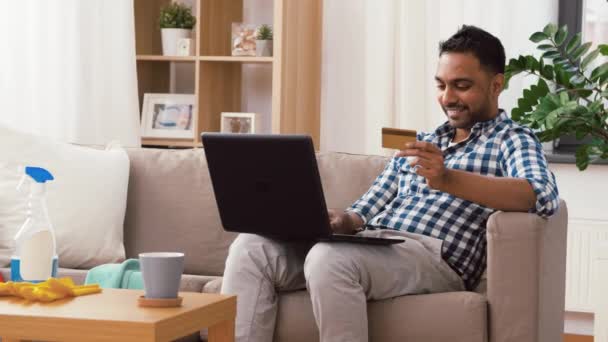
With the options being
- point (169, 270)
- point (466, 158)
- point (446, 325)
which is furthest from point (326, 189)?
point (169, 270)

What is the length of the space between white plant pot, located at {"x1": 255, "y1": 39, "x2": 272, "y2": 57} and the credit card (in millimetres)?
1837

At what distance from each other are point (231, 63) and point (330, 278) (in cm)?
225

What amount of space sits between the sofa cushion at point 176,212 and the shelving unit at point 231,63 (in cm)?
102

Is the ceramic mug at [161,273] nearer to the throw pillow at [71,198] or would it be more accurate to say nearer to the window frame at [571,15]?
the throw pillow at [71,198]

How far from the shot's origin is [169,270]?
5.50ft

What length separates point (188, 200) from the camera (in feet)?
9.38

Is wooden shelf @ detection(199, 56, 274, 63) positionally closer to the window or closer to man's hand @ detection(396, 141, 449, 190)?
the window

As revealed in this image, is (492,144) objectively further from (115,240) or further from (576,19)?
(576,19)

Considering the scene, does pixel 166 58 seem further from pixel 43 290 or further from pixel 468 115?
pixel 43 290

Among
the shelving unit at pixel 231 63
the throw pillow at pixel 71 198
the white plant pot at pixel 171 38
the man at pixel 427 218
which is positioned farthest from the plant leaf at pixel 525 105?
the white plant pot at pixel 171 38

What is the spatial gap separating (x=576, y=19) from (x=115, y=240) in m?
2.13

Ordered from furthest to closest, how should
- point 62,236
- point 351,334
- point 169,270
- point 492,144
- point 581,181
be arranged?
point 581,181 → point 62,236 → point 492,144 → point 351,334 → point 169,270

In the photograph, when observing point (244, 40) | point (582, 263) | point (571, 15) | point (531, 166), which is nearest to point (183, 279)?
point (531, 166)

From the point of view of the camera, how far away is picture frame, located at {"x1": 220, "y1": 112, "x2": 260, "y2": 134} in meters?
4.01
